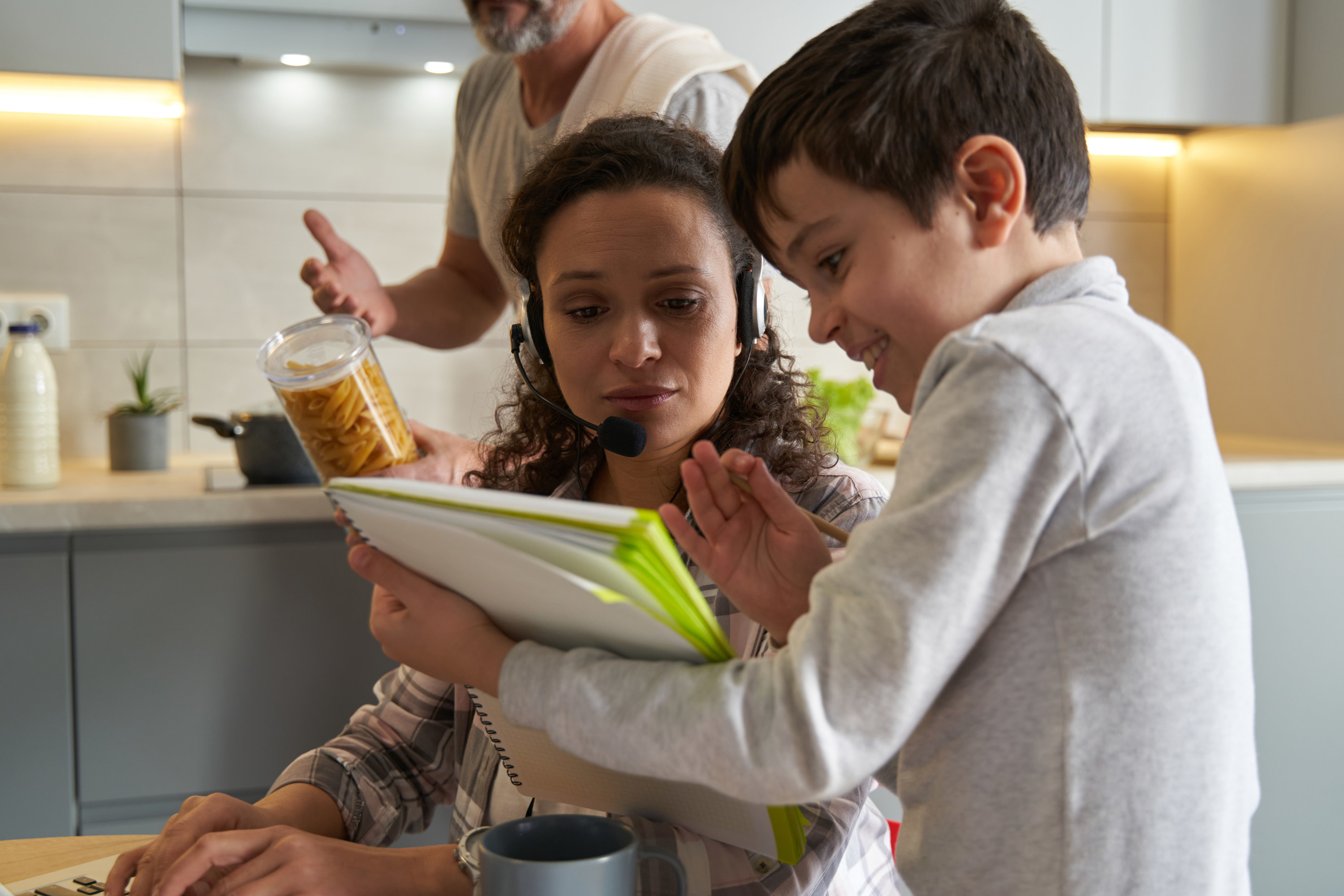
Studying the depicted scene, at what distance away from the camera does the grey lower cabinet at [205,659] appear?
1.63 metres

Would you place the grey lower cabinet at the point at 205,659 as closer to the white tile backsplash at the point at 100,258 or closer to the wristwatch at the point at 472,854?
the white tile backsplash at the point at 100,258

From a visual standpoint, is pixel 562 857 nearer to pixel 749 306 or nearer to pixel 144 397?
pixel 749 306

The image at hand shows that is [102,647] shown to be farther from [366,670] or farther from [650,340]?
[650,340]

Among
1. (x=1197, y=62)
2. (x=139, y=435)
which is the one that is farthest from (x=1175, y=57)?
(x=139, y=435)

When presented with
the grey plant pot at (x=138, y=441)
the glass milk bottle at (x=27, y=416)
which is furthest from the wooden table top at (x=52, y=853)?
the grey plant pot at (x=138, y=441)

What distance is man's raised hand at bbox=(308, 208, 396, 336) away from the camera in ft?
4.13

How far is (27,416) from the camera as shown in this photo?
1768mm

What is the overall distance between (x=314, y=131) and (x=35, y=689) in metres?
1.25

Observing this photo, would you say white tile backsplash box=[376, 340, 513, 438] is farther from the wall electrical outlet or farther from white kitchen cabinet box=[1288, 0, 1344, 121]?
white kitchen cabinet box=[1288, 0, 1344, 121]

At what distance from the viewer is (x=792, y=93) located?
0.62 meters

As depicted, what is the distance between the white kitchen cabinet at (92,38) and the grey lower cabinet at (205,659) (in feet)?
2.80

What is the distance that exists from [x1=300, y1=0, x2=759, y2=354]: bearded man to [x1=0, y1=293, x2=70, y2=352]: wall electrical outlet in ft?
2.97

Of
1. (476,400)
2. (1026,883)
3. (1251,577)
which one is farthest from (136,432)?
(1251,577)

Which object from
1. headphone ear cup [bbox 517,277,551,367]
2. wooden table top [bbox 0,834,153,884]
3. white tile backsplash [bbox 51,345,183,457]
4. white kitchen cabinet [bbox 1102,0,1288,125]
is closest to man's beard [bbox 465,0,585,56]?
headphone ear cup [bbox 517,277,551,367]
